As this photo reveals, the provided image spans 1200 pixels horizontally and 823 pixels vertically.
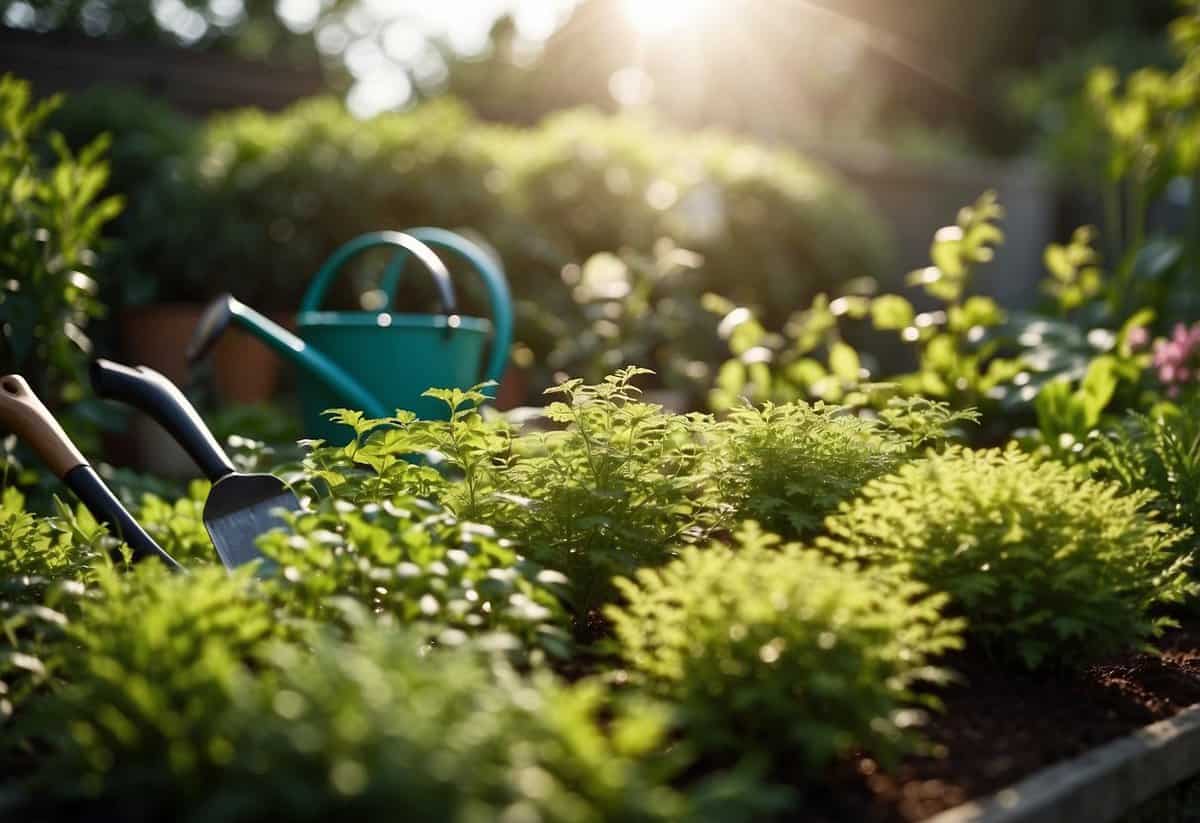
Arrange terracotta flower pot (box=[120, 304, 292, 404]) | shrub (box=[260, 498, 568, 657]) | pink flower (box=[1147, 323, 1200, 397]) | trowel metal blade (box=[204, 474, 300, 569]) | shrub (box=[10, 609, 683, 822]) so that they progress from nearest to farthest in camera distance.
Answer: shrub (box=[10, 609, 683, 822]) → shrub (box=[260, 498, 568, 657]) → trowel metal blade (box=[204, 474, 300, 569]) → pink flower (box=[1147, 323, 1200, 397]) → terracotta flower pot (box=[120, 304, 292, 404])

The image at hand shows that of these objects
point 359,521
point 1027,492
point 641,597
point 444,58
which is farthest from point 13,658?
point 444,58

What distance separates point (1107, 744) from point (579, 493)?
40.1 inches

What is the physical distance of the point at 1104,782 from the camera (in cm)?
193

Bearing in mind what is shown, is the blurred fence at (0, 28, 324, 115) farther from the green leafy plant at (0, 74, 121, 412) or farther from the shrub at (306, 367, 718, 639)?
the shrub at (306, 367, 718, 639)

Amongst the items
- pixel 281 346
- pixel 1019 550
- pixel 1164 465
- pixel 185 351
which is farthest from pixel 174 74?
pixel 1019 550

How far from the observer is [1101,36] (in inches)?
849

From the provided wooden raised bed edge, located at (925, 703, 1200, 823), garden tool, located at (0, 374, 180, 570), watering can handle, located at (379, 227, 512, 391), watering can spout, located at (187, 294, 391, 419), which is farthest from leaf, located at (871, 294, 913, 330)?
garden tool, located at (0, 374, 180, 570)

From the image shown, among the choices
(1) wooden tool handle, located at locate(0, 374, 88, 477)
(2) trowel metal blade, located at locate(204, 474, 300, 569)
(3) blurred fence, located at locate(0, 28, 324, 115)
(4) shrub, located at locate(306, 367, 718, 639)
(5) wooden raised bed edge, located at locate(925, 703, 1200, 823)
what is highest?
(3) blurred fence, located at locate(0, 28, 324, 115)

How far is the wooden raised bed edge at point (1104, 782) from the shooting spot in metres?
1.75

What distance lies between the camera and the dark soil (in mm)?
1810

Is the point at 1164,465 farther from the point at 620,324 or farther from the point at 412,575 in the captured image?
the point at 620,324

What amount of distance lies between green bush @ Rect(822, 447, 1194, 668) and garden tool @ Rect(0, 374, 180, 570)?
4.44 feet

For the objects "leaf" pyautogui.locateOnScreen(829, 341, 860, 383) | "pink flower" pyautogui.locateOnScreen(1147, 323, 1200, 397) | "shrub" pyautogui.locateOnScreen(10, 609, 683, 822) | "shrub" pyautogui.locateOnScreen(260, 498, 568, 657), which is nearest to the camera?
"shrub" pyautogui.locateOnScreen(10, 609, 683, 822)

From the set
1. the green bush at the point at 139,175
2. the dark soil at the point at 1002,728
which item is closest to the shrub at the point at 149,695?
the dark soil at the point at 1002,728
